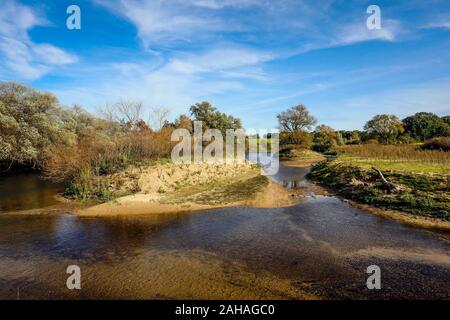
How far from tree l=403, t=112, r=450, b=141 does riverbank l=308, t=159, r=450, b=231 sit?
4608 centimetres

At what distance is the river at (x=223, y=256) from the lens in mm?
8117

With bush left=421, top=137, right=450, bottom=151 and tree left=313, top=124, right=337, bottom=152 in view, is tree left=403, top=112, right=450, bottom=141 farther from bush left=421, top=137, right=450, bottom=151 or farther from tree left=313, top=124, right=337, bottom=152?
bush left=421, top=137, right=450, bottom=151

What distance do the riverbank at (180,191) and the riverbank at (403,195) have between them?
4.58 metres

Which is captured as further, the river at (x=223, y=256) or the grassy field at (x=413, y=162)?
the grassy field at (x=413, y=162)

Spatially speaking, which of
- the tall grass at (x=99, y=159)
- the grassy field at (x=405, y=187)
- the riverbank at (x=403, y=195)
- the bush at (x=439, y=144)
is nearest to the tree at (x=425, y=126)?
the bush at (x=439, y=144)

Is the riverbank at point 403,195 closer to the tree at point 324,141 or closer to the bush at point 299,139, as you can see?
the bush at point 299,139

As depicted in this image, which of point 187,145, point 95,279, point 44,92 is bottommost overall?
point 95,279

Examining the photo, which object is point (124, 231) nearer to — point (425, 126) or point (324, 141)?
point (324, 141)

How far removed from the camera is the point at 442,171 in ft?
63.5

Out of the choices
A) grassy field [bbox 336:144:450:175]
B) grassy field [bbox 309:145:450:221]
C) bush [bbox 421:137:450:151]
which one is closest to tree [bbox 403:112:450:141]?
bush [bbox 421:137:450:151]

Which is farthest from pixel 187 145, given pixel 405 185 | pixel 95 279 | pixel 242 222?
pixel 95 279

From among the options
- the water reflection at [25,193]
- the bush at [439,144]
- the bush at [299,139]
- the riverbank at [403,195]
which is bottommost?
the water reflection at [25,193]
